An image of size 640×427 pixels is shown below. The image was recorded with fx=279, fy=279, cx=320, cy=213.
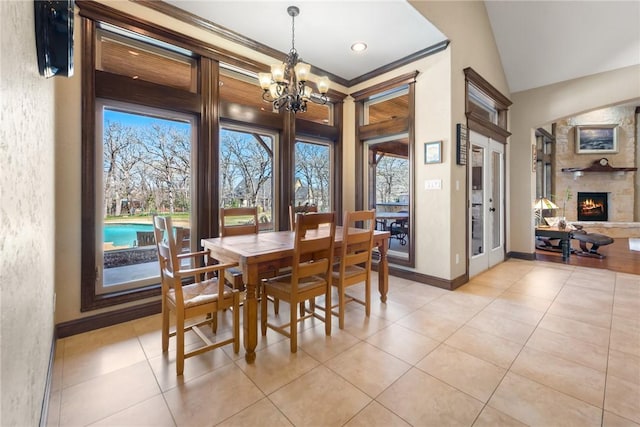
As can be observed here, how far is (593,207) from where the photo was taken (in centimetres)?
834

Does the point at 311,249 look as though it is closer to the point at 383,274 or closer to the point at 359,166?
the point at 383,274

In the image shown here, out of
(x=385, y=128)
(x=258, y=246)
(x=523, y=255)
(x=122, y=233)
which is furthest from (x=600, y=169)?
(x=122, y=233)

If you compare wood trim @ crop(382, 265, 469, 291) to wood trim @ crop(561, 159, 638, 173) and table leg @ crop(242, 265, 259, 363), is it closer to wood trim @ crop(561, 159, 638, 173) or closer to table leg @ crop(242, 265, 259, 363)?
table leg @ crop(242, 265, 259, 363)

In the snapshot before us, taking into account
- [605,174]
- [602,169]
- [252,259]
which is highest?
[602,169]

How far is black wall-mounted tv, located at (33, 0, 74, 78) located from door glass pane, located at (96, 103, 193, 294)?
170 centimetres

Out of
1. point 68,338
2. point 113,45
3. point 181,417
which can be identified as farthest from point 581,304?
point 113,45

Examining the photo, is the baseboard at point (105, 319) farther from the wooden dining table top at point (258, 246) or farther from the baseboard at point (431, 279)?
the baseboard at point (431, 279)

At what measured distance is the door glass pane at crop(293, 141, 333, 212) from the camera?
4.16 metres

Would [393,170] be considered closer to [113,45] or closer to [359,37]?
[359,37]

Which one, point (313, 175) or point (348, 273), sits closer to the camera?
point (348, 273)

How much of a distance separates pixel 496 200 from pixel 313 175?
3184 mm

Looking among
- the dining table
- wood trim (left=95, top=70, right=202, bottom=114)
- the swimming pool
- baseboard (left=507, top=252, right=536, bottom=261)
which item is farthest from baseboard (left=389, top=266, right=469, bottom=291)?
wood trim (left=95, top=70, right=202, bottom=114)

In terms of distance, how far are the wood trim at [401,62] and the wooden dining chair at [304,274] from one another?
282cm

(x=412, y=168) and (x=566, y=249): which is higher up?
(x=412, y=168)
